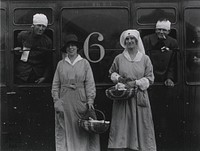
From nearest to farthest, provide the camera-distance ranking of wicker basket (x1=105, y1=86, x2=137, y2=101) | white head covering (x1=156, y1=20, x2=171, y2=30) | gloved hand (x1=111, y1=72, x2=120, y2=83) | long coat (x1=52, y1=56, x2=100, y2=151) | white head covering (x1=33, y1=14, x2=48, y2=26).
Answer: wicker basket (x1=105, y1=86, x2=137, y2=101)
gloved hand (x1=111, y1=72, x2=120, y2=83)
long coat (x1=52, y1=56, x2=100, y2=151)
white head covering (x1=33, y1=14, x2=48, y2=26)
white head covering (x1=156, y1=20, x2=171, y2=30)

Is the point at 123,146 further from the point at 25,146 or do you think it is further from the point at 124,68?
the point at 25,146

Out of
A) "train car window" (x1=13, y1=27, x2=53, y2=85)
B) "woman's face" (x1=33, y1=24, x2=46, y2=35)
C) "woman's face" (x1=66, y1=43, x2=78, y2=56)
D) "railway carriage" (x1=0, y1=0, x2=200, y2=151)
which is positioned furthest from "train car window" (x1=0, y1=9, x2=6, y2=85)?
"woman's face" (x1=66, y1=43, x2=78, y2=56)

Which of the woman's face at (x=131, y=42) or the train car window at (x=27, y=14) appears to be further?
the train car window at (x=27, y=14)

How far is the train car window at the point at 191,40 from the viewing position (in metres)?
7.40

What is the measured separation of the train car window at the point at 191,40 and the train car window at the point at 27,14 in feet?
7.37

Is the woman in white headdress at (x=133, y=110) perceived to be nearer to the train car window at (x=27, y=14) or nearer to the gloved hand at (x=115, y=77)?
the gloved hand at (x=115, y=77)

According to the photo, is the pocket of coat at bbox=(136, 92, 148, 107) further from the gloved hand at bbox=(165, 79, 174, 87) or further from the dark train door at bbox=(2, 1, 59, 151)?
the dark train door at bbox=(2, 1, 59, 151)

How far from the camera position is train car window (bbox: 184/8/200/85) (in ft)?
24.3

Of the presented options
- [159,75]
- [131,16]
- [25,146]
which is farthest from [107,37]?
[25,146]

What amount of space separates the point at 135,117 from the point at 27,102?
1.82 metres

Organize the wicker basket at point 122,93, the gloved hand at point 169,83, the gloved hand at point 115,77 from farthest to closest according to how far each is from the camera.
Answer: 1. the gloved hand at point 169,83
2. the gloved hand at point 115,77
3. the wicker basket at point 122,93

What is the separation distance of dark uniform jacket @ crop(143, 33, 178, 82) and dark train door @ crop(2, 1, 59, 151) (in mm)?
1549

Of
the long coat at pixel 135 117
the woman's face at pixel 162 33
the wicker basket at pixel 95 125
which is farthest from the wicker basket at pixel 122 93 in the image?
the woman's face at pixel 162 33

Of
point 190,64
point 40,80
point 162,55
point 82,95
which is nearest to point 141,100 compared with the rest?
point 82,95
